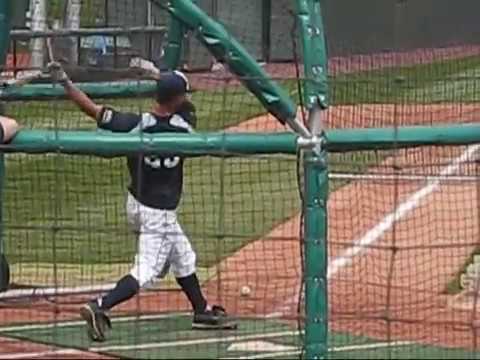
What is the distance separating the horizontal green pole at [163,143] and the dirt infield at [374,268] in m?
0.50

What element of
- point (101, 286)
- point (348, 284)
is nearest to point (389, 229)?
point (348, 284)

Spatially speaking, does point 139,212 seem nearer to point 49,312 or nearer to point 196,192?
point 49,312

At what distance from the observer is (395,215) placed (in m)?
12.9

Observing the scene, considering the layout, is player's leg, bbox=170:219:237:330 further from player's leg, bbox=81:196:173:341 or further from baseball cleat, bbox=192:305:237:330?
player's leg, bbox=81:196:173:341

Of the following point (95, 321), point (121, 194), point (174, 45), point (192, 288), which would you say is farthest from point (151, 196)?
point (121, 194)

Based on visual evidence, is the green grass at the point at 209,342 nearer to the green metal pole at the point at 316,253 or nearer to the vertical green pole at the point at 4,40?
the green metal pole at the point at 316,253

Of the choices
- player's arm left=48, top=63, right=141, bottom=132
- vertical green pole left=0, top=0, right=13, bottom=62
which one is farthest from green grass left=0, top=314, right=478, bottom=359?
vertical green pole left=0, top=0, right=13, bottom=62

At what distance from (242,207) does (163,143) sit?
650 cm

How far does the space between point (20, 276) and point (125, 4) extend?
7.66 meters

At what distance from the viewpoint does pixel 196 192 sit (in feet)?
50.4

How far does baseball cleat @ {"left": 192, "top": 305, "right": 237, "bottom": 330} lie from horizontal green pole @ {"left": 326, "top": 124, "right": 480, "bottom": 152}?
1801 millimetres

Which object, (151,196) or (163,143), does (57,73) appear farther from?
(163,143)

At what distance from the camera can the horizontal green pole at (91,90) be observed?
10.9 m

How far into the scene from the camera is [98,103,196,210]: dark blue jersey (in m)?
8.98
